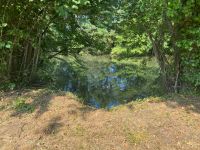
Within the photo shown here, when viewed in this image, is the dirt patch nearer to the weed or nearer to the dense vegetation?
the weed

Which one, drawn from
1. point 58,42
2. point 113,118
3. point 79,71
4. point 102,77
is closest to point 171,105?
point 113,118

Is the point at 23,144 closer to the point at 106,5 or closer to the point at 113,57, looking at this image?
the point at 106,5

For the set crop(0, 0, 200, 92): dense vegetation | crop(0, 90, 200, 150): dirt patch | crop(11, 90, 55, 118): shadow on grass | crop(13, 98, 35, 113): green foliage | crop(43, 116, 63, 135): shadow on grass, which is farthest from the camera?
crop(0, 0, 200, 92): dense vegetation

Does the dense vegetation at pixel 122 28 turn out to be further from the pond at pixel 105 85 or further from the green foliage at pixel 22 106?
the pond at pixel 105 85

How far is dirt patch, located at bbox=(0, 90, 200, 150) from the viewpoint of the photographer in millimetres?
6844

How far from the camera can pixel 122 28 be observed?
38.2 feet

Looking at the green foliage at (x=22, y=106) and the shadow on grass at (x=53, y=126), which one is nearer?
the shadow on grass at (x=53, y=126)

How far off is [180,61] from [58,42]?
252 inches

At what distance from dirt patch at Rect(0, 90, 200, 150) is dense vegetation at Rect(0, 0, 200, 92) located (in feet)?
4.60


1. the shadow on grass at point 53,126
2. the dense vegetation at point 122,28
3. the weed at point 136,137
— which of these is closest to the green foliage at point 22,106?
the shadow on grass at point 53,126

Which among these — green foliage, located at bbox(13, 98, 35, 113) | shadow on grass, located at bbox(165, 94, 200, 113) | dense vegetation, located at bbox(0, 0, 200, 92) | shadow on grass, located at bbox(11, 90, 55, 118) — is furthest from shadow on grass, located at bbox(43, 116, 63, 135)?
shadow on grass, located at bbox(165, 94, 200, 113)

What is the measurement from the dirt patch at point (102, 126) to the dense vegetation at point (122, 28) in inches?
55.2

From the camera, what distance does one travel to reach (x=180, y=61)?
373 inches

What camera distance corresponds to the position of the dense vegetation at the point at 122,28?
8.78 meters
